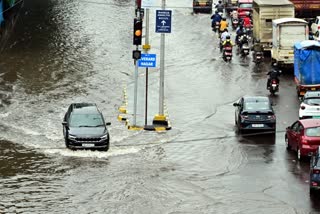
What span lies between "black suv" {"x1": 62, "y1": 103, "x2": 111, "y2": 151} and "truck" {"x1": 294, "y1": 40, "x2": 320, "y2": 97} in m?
12.3

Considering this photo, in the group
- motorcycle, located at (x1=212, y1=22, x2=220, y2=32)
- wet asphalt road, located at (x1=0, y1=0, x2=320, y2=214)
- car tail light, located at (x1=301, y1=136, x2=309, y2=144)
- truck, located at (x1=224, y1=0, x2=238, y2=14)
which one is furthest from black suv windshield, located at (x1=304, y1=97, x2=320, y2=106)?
truck, located at (x1=224, y1=0, x2=238, y2=14)

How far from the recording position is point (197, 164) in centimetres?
2962

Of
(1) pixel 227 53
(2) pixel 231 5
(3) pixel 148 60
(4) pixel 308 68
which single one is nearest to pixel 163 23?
(3) pixel 148 60

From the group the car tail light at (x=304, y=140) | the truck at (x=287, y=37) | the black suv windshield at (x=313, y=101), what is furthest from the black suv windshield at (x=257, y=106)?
the truck at (x=287, y=37)

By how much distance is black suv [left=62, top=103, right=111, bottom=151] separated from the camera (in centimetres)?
3111

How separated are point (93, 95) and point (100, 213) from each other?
20013 mm

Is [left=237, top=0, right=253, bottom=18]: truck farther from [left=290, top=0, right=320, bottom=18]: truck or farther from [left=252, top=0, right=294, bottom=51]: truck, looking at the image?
[left=252, top=0, right=294, bottom=51]: truck

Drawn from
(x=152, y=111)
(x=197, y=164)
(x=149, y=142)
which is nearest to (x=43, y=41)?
(x=152, y=111)

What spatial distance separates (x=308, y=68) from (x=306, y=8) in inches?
945

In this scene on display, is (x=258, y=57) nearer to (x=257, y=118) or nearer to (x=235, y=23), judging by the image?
(x=235, y=23)

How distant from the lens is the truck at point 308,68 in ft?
137

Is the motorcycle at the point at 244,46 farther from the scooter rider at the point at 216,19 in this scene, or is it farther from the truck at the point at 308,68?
the truck at the point at 308,68

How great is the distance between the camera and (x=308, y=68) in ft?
138

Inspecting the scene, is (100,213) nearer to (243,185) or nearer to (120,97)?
(243,185)
